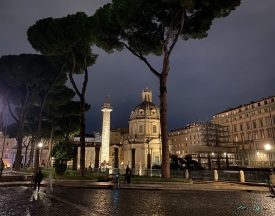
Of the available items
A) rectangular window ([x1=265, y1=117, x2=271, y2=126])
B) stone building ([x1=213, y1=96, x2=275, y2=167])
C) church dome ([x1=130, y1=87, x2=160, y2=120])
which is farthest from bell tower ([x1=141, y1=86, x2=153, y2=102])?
rectangular window ([x1=265, y1=117, x2=271, y2=126])

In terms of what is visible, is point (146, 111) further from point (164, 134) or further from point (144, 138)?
point (164, 134)

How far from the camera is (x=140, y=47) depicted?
22.3 metres

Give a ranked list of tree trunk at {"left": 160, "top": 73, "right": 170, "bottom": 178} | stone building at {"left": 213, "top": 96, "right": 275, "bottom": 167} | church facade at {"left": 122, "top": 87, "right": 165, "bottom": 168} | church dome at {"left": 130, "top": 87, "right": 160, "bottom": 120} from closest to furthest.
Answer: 1. tree trunk at {"left": 160, "top": 73, "right": 170, "bottom": 178}
2. stone building at {"left": 213, "top": 96, "right": 275, "bottom": 167}
3. church facade at {"left": 122, "top": 87, "right": 165, "bottom": 168}
4. church dome at {"left": 130, "top": 87, "right": 160, "bottom": 120}

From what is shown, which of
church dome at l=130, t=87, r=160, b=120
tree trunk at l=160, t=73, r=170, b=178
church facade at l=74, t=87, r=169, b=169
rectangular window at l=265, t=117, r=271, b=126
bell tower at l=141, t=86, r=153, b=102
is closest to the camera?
tree trunk at l=160, t=73, r=170, b=178

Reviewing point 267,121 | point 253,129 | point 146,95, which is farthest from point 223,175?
point 146,95

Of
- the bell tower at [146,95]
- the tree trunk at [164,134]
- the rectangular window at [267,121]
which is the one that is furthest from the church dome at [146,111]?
the tree trunk at [164,134]

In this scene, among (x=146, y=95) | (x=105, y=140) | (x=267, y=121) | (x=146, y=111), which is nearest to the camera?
(x=105, y=140)

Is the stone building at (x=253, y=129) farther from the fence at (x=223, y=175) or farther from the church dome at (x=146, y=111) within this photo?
the fence at (x=223, y=175)

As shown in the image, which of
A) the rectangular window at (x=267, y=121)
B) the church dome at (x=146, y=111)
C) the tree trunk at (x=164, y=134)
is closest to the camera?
the tree trunk at (x=164, y=134)

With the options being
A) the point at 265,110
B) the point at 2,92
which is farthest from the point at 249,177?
the point at 265,110

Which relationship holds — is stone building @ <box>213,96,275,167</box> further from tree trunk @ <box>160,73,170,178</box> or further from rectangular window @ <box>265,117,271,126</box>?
tree trunk @ <box>160,73,170,178</box>

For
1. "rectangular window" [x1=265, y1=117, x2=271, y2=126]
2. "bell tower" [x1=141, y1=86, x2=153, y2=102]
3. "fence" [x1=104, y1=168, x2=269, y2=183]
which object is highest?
"bell tower" [x1=141, y1=86, x2=153, y2=102]

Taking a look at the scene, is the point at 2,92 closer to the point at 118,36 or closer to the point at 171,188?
the point at 118,36

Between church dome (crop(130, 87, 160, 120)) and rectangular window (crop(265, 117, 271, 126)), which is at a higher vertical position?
church dome (crop(130, 87, 160, 120))
